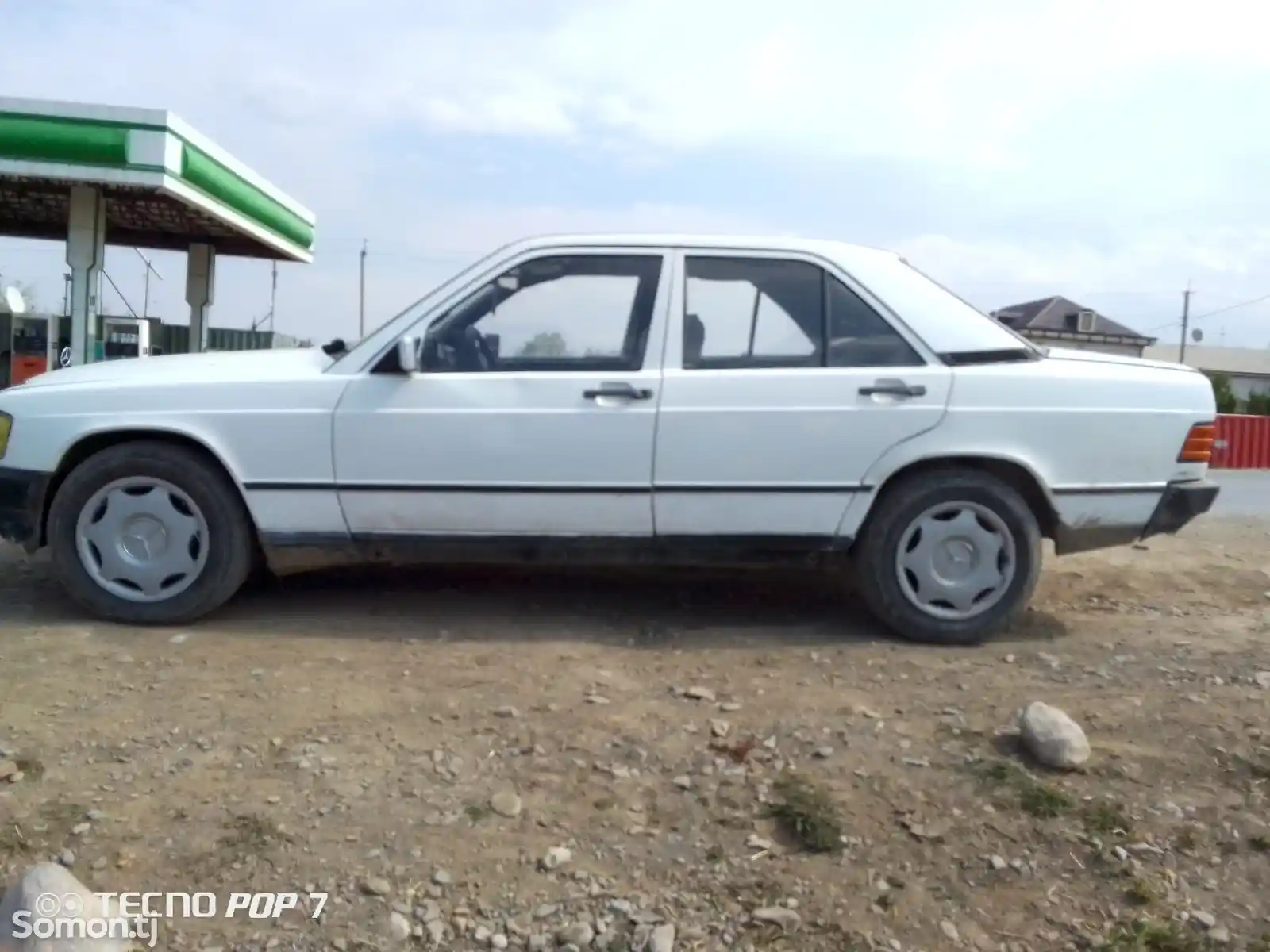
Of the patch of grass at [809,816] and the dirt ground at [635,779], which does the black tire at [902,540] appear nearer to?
the dirt ground at [635,779]

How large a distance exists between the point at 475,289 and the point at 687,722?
197cm

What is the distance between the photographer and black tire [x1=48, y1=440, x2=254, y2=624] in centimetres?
448

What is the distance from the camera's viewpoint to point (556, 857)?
2.88m

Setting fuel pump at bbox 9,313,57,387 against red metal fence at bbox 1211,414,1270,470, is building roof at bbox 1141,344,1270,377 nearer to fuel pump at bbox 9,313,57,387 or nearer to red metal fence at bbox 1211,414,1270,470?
red metal fence at bbox 1211,414,1270,470

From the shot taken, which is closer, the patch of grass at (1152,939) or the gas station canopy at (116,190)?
the patch of grass at (1152,939)

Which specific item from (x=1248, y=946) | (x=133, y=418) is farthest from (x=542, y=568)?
(x=1248, y=946)

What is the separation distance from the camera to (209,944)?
8.41 feet

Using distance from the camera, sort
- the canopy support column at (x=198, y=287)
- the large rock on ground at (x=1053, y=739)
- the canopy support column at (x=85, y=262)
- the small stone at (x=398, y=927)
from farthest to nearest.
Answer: the canopy support column at (x=198, y=287), the canopy support column at (x=85, y=262), the large rock on ground at (x=1053, y=739), the small stone at (x=398, y=927)

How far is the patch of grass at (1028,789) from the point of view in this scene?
3129 millimetres

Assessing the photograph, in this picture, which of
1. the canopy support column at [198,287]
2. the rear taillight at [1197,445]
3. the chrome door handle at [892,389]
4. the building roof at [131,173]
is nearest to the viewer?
the chrome door handle at [892,389]

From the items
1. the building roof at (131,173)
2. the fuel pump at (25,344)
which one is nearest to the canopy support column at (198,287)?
the building roof at (131,173)

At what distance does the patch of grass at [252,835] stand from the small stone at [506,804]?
0.53m

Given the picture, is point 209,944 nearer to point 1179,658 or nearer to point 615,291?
point 615,291

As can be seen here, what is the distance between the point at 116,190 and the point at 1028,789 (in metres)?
15.8
